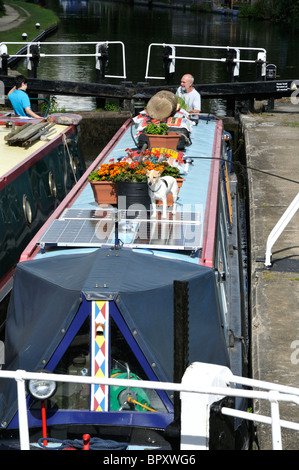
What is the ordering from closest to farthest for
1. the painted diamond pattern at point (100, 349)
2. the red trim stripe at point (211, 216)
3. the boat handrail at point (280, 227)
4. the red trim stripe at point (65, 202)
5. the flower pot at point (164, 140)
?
the painted diamond pattern at point (100, 349) < the red trim stripe at point (211, 216) < the red trim stripe at point (65, 202) < the boat handrail at point (280, 227) < the flower pot at point (164, 140)

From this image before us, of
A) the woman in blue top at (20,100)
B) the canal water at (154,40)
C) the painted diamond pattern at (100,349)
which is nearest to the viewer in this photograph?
the painted diamond pattern at (100,349)

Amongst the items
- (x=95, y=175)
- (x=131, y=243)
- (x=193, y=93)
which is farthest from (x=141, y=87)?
(x=131, y=243)

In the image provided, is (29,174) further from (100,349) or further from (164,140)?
(100,349)

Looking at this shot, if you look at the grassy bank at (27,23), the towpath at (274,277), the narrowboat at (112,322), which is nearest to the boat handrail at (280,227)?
the towpath at (274,277)

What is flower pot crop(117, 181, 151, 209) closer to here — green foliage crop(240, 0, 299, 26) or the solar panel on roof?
the solar panel on roof

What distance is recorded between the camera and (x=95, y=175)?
28.5ft

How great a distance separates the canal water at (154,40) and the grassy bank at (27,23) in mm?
1151

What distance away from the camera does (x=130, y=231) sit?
26.0 feet

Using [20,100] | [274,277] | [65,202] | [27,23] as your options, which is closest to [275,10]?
[27,23]

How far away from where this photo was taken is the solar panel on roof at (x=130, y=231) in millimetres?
7561

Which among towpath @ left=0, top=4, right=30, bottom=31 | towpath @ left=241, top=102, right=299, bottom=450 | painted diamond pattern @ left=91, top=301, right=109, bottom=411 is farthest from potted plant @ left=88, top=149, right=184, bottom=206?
towpath @ left=0, top=4, right=30, bottom=31

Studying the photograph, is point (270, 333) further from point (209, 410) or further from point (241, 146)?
point (241, 146)

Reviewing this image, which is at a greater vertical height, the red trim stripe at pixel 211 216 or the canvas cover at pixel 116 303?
the red trim stripe at pixel 211 216

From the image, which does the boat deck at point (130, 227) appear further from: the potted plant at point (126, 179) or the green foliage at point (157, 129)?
the green foliage at point (157, 129)
